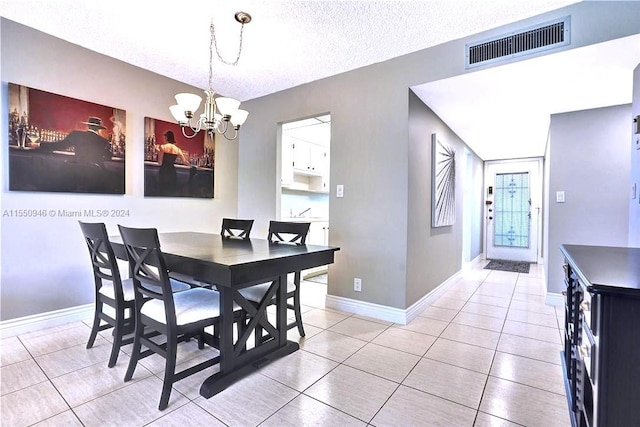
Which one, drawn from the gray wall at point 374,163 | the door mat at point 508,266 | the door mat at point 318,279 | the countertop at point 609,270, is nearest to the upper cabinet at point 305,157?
the gray wall at point 374,163

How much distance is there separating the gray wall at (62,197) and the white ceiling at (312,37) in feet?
0.51

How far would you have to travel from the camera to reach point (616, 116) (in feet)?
9.96

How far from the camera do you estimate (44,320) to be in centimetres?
257

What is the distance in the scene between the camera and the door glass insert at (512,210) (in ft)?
19.4

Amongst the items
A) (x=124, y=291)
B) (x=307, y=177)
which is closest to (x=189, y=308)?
(x=124, y=291)

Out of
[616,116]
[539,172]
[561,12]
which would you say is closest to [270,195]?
[561,12]

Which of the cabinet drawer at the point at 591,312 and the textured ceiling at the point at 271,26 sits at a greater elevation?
the textured ceiling at the point at 271,26

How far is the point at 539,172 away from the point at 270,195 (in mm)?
5136

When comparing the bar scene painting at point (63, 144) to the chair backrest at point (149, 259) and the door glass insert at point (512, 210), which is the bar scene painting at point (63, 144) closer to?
the chair backrest at point (149, 259)

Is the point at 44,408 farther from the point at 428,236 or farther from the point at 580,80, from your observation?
the point at 580,80

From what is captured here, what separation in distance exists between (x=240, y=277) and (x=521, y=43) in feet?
8.26

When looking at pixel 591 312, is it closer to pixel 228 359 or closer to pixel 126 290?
pixel 228 359

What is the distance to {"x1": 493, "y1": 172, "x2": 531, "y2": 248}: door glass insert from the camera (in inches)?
233

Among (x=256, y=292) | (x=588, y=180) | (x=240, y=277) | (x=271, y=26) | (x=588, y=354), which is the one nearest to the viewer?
(x=588, y=354)
